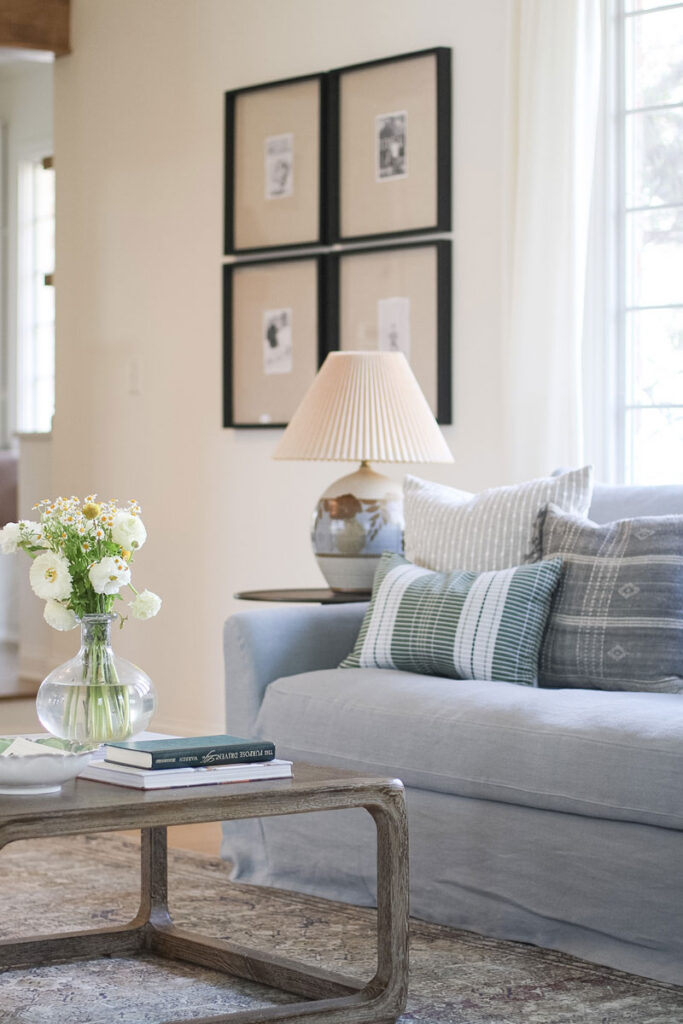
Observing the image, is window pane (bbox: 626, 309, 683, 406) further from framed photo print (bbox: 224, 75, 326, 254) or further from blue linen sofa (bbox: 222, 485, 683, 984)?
framed photo print (bbox: 224, 75, 326, 254)

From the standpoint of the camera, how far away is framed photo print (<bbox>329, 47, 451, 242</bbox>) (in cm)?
436

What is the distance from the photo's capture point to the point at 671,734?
250 centimetres

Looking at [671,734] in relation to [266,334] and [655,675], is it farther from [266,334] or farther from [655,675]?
[266,334]

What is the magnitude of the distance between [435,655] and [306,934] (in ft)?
2.10

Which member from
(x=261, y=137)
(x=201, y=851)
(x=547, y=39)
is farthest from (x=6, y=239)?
(x=201, y=851)

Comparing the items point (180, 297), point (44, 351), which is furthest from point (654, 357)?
point (44, 351)

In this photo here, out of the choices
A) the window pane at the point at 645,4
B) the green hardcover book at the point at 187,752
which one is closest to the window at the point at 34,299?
the window pane at the point at 645,4

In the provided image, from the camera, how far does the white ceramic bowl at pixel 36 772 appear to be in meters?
2.06

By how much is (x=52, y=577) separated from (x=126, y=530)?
0.13 metres

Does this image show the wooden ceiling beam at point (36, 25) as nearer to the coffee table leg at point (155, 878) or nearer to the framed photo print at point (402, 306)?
the framed photo print at point (402, 306)

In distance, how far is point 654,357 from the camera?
4020 millimetres

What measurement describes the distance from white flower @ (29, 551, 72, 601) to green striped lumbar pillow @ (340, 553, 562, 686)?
1007mm

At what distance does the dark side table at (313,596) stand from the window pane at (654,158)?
4.22 feet

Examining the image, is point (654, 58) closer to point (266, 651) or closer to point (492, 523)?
point (492, 523)
